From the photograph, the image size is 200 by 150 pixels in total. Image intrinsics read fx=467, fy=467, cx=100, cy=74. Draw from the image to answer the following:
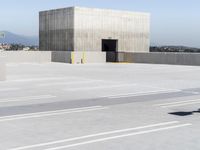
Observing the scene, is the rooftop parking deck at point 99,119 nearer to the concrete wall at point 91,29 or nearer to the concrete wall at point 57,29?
the concrete wall at point 91,29

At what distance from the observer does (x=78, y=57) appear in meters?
46.7

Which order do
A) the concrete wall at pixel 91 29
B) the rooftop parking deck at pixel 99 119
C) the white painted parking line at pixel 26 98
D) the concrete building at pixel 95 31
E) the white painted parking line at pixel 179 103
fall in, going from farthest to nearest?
the concrete wall at pixel 91 29 → the concrete building at pixel 95 31 → the white painted parking line at pixel 26 98 → the white painted parking line at pixel 179 103 → the rooftop parking deck at pixel 99 119

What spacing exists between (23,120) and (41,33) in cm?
4811

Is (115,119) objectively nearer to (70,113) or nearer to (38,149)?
(70,113)

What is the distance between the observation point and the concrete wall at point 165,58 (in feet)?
142

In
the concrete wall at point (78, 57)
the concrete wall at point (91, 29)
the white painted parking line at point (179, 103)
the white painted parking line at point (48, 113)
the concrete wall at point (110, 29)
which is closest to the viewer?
the white painted parking line at point (48, 113)

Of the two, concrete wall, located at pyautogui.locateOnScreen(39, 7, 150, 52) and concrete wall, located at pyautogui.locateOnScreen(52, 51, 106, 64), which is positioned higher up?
concrete wall, located at pyautogui.locateOnScreen(39, 7, 150, 52)

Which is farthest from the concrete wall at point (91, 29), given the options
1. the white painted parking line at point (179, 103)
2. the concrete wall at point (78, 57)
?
the white painted parking line at point (179, 103)

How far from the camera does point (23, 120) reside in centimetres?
1093

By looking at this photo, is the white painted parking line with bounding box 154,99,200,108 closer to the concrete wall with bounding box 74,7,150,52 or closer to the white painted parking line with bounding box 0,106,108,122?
the white painted parking line with bounding box 0,106,108,122

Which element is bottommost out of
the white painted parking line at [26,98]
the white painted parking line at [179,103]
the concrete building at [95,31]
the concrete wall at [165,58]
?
the white painted parking line at [26,98]

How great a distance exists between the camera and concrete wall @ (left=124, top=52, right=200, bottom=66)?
142 feet

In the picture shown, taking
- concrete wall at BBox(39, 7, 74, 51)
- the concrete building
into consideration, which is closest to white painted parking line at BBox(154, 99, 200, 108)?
the concrete building

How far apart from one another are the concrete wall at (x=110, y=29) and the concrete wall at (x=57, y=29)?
3.24 ft
